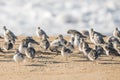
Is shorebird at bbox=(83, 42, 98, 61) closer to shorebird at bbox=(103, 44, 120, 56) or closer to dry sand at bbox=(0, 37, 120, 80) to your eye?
dry sand at bbox=(0, 37, 120, 80)

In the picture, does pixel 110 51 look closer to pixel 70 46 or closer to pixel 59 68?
pixel 70 46

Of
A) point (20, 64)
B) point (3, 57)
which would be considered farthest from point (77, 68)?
point (3, 57)

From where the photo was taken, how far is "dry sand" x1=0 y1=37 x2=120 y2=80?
2112cm

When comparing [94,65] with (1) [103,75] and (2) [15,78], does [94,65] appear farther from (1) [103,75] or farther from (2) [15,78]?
(2) [15,78]

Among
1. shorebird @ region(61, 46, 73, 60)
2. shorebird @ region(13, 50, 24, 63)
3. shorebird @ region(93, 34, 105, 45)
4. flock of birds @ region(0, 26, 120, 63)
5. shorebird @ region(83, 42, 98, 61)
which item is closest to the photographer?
shorebird @ region(13, 50, 24, 63)

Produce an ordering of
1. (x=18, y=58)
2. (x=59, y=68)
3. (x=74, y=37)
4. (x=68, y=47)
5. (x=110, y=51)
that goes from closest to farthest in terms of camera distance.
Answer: (x=59, y=68) → (x=18, y=58) → (x=110, y=51) → (x=68, y=47) → (x=74, y=37)

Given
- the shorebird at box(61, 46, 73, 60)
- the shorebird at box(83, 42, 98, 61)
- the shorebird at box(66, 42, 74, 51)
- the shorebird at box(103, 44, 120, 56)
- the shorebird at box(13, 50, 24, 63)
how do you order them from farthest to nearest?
the shorebird at box(66, 42, 74, 51) < the shorebird at box(103, 44, 120, 56) < the shorebird at box(61, 46, 73, 60) < the shorebird at box(83, 42, 98, 61) < the shorebird at box(13, 50, 24, 63)

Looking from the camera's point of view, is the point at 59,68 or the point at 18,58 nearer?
the point at 59,68

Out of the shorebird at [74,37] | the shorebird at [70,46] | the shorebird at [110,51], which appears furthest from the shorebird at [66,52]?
the shorebird at [74,37]

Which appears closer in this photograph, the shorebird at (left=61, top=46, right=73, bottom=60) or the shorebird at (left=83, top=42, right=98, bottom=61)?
the shorebird at (left=83, top=42, right=98, bottom=61)

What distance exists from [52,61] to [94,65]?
212cm

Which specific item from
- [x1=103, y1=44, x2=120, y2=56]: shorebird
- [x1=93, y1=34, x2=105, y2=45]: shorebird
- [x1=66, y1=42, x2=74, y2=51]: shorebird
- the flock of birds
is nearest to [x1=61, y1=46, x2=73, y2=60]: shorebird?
the flock of birds

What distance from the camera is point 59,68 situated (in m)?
23.1

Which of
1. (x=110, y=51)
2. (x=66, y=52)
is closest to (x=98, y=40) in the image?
(x=110, y=51)
